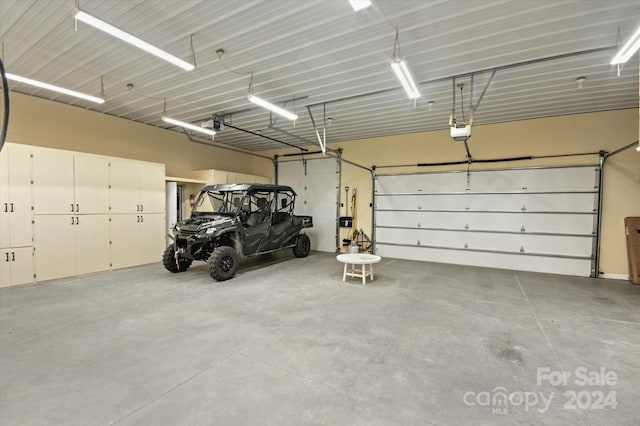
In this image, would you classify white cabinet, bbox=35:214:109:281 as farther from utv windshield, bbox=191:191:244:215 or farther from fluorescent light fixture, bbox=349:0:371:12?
fluorescent light fixture, bbox=349:0:371:12

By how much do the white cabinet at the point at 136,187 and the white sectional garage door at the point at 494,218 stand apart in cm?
591

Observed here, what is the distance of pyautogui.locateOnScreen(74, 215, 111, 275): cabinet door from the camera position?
5.36 metres

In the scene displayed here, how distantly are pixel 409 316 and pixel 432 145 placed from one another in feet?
17.5

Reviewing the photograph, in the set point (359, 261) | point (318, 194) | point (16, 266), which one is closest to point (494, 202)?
point (359, 261)

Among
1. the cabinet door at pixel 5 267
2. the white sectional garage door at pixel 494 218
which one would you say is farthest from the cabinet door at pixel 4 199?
the white sectional garage door at pixel 494 218

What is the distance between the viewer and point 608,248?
570 centimetres

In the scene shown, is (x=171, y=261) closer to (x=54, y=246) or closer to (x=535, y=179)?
(x=54, y=246)

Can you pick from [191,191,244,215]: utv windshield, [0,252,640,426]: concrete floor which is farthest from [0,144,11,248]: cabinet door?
[191,191,244,215]: utv windshield

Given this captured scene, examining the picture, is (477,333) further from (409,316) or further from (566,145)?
(566,145)

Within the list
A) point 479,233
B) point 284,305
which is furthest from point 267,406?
point 479,233

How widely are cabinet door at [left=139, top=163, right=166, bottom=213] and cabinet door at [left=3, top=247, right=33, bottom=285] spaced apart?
207 cm

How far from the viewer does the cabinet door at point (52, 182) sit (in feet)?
15.9

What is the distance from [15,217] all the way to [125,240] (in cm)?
176

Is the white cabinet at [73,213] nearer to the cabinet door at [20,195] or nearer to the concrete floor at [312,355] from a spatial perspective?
the cabinet door at [20,195]
